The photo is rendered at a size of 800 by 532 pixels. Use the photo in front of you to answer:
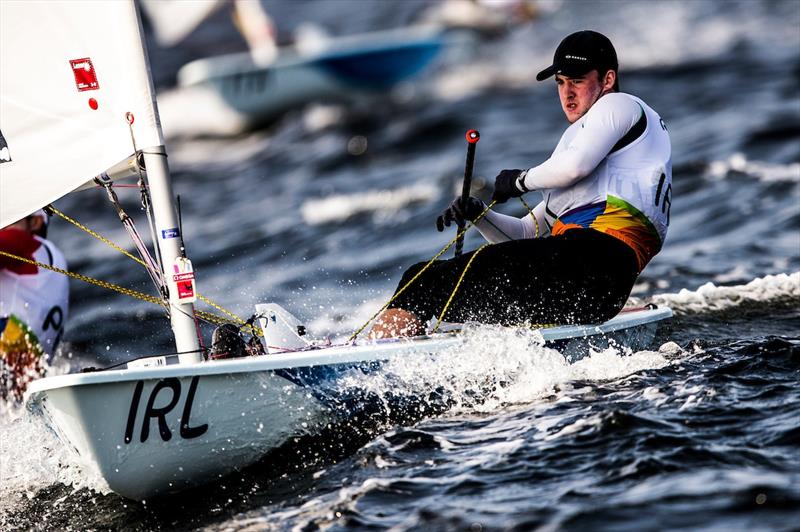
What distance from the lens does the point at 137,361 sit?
4020 millimetres

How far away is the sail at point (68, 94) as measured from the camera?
4.07 meters

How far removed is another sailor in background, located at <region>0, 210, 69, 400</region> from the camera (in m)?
6.16

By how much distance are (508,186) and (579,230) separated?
0.36 m

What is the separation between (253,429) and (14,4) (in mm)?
1805

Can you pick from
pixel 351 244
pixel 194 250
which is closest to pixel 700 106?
pixel 351 244

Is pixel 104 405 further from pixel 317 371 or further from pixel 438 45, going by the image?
pixel 438 45

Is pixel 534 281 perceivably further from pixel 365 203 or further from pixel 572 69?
pixel 365 203

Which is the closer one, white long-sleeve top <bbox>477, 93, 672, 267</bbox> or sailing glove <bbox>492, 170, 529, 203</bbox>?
white long-sleeve top <bbox>477, 93, 672, 267</bbox>

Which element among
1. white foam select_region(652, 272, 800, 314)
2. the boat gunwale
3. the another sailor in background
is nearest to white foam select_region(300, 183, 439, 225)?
the another sailor in background

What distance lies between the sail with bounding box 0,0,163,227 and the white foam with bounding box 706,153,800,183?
6.70 metres

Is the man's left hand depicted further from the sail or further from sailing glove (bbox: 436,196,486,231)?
the sail

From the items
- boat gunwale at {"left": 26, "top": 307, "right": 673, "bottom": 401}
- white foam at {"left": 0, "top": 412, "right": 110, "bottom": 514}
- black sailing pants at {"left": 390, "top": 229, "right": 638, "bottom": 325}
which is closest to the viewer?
boat gunwale at {"left": 26, "top": 307, "right": 673, "bottom": 401}

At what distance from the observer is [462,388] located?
14.0 feet

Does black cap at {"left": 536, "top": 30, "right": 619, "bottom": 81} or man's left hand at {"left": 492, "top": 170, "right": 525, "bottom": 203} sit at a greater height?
black cap at {"left": 536, "top": 30, "right": 619, "bottom": 81}
